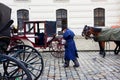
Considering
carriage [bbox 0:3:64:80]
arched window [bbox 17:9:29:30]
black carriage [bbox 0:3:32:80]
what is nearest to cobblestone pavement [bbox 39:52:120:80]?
carriage [bbox 0:3:64:80]

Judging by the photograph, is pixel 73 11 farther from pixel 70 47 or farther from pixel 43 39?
pixel 70 47

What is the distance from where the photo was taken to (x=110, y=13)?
30969mm

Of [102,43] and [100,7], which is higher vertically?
[100,7]

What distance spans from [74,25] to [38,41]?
1433cm

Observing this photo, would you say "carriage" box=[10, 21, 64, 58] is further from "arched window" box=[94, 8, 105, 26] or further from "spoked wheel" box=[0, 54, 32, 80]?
"arched window" box=[94, 8, 105, 26]

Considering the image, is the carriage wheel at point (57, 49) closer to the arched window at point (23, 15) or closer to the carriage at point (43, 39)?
the carriage at point (43, 39)

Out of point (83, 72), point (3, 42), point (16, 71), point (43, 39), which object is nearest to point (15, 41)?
point (43, 39)

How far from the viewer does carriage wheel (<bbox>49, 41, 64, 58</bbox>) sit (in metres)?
16.0

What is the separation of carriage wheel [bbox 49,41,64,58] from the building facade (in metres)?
13.8

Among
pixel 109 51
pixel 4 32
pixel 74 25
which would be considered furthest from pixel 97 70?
pixel 74 25

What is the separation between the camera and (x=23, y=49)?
8.47 meters

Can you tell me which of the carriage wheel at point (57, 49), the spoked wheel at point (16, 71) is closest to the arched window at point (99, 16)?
the carriage wheel at point (57, 49)

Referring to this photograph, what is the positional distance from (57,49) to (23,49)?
7600 millimetres

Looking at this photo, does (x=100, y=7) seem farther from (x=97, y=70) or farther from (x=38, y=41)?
(x=97, y=70)
